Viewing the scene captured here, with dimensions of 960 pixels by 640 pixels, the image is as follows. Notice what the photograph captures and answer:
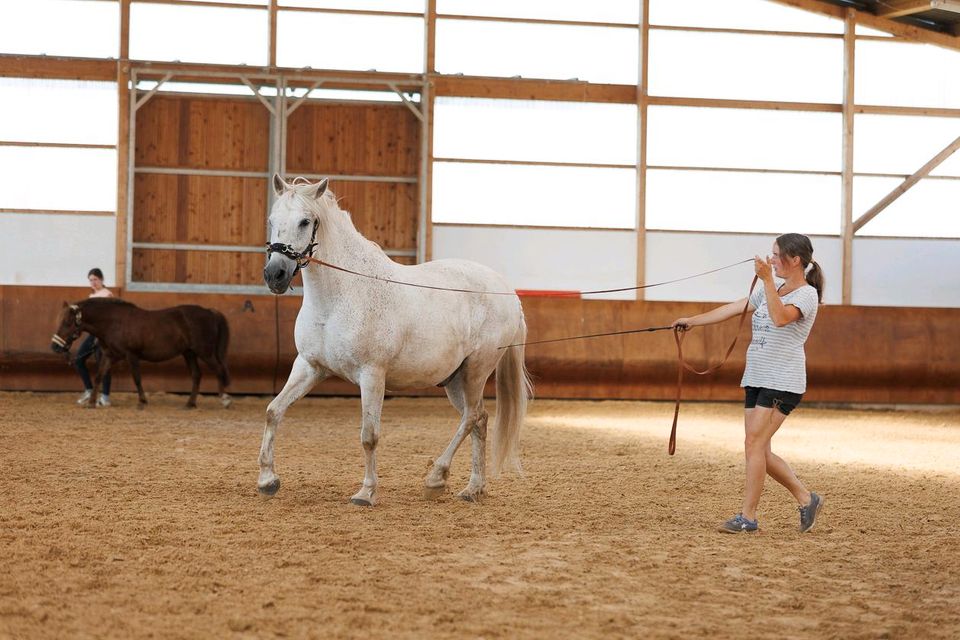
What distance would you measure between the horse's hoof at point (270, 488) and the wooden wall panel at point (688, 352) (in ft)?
28.9

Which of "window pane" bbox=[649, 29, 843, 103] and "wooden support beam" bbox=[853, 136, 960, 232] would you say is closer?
"window pane" bbox=[649, 29, 843, 103]

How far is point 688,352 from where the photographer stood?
15.4 meters

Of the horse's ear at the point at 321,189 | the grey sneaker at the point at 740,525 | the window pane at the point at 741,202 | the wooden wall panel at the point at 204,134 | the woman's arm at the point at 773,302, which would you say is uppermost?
the wooden wall panel at the point at 204,134

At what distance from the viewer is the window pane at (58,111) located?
56.3 ft

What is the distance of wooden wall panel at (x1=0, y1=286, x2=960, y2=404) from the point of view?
15273 millimetres

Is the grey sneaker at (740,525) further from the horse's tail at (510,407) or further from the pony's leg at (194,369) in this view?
the pony's leg at (194,369)

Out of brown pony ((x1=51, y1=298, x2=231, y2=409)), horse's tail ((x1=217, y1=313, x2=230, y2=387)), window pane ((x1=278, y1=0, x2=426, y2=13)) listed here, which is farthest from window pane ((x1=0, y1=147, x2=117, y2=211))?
brown pony ((x1=51, y1=298, x2=231, y2=409))

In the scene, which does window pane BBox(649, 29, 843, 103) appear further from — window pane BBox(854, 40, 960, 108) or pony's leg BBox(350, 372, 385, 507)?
pony's leg BBox(350, 372, 385, 507)

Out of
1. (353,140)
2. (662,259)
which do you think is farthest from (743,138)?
(353,140)

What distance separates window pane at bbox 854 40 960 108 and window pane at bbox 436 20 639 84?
4.20 m

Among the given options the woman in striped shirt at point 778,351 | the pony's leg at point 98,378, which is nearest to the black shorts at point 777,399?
the woman in striped shirt at point 778,351

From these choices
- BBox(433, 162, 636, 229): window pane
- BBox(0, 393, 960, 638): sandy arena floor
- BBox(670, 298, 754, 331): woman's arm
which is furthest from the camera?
BBox(433, 162, 636, 229): window pane

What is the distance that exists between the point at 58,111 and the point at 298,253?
42.9 feet

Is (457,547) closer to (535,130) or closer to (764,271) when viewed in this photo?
(764,271)
